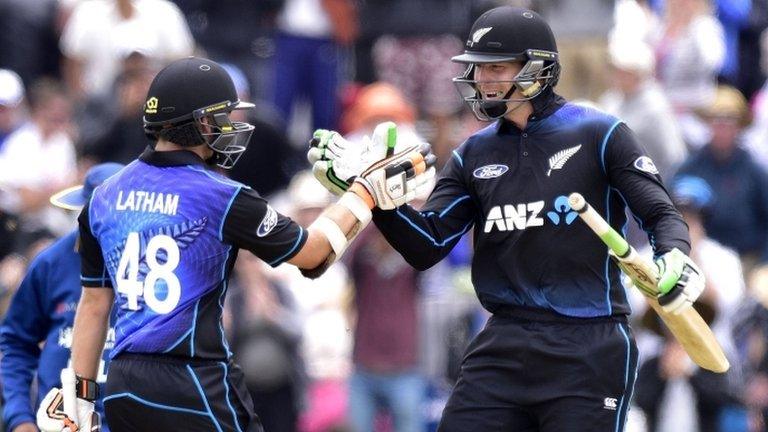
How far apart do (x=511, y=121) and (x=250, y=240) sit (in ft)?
4.51

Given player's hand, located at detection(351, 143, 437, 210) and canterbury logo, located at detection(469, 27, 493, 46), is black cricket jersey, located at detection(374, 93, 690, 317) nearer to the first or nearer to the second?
player's hand, located at detection(351, 143, 437, 210)

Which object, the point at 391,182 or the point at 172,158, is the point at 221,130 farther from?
the point at 391,182

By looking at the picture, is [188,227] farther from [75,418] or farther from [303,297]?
[303,297]

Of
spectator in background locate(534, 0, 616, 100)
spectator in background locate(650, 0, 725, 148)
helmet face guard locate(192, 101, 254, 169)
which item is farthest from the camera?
spectator in background locate(534, 0, 616, 100)

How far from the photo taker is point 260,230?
705cm

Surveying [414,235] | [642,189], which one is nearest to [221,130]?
[414,235]

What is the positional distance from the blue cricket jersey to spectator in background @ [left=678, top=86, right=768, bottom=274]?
5977 millimetres

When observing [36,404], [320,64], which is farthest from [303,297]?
[36,404]

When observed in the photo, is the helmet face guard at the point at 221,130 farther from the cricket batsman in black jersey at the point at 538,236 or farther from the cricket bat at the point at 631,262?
the cricket bat at the point at 631,262

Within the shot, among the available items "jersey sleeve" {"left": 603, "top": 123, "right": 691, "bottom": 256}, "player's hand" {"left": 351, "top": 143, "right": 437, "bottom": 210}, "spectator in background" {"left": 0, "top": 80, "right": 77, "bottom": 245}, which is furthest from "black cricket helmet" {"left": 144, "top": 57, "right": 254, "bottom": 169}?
"spectator in background" {"left": 0, "top": 80, "right": 77, "bottom": 245}

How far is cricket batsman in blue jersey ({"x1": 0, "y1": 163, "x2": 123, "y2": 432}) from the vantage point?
8289 millimetres

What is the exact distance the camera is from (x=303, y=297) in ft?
42.8

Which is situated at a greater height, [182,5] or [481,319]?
[182,5]

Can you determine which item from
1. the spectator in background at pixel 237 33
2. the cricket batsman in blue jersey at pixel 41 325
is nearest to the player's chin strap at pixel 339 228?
the cricket batsman in blue jersey at pixel 41 325
